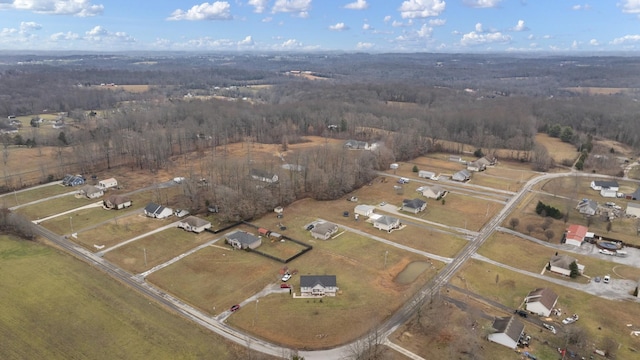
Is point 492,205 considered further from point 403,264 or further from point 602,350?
point 602,350

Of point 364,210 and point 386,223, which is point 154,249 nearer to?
point 364,210

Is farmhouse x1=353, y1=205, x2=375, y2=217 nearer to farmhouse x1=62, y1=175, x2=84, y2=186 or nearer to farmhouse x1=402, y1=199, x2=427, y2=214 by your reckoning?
farmhouse x1=402, y1=199, x2=427, y2=214

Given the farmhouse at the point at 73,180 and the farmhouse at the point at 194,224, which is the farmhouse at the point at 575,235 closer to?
the farmhouse at the point at 194,224

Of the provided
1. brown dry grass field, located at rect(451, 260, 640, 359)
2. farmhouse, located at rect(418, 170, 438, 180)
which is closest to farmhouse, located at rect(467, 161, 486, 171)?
farmhouse, located at rect(418, 170, 438, 180)

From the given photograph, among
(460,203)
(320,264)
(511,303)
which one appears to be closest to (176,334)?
(320,264)

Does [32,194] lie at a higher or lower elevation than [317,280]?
higher

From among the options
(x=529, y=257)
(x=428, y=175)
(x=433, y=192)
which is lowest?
(x=529, y=257)

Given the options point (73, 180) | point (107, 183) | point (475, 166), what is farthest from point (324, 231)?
point (73, 180)
